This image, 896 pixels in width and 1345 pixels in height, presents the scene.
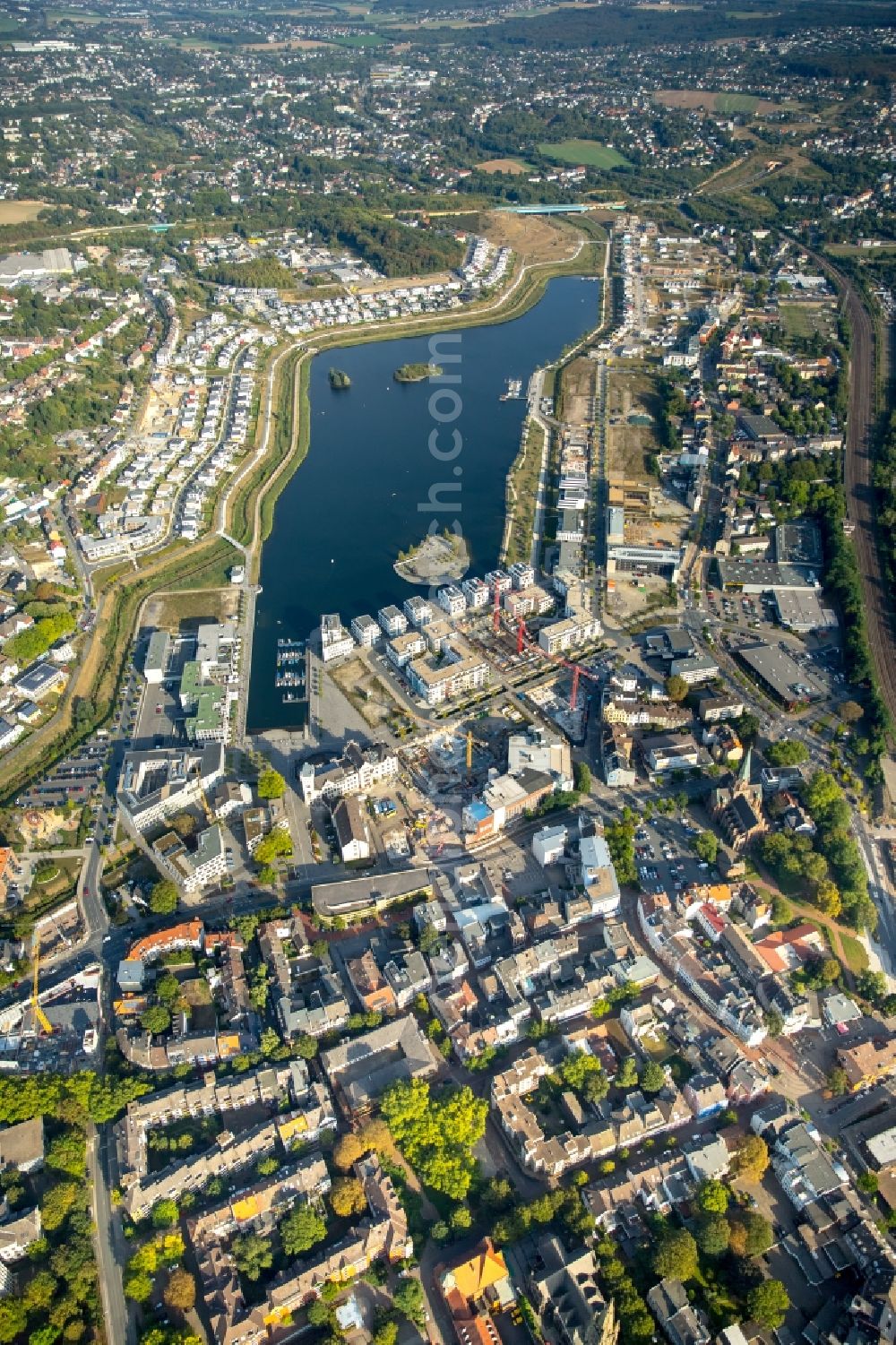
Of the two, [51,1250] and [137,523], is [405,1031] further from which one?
[137,523]

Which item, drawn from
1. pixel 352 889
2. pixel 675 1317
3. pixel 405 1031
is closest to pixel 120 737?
pixel 352 889

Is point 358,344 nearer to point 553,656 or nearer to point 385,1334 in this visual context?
point 553,656

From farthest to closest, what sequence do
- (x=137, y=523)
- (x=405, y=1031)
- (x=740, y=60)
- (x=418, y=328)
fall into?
(x=740, y=60), (x=418, y=328), (x=137, y=523), (x=405, y=1031)

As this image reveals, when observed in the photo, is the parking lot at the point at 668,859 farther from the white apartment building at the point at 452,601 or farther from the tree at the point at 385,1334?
the tree at the point at 385,1334

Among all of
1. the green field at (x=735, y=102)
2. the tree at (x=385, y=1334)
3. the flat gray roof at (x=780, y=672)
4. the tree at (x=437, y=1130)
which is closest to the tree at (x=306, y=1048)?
the tree at (x=437, y=1130)

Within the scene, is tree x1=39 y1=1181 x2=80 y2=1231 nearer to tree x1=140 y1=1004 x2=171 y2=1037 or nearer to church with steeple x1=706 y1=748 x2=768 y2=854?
tree x1=140 y1=1004 x2=171 y2=1037

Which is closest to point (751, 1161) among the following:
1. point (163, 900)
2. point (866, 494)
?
point (163, 900)

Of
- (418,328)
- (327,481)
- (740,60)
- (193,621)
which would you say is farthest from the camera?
(740,60)
